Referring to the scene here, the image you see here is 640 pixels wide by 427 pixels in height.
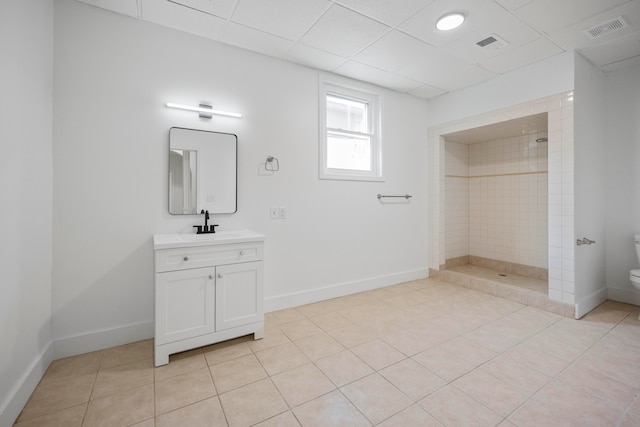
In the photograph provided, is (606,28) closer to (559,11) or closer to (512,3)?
(559,11)

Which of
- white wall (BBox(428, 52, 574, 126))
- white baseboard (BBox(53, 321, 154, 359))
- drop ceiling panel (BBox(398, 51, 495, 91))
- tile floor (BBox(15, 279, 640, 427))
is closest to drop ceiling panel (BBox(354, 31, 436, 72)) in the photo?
drop ceiling panel (BBox(398, 51, 495, 91))

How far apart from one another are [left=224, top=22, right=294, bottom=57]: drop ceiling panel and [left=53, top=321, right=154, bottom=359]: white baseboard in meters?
2.58

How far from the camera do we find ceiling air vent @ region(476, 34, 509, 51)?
2.52 metres

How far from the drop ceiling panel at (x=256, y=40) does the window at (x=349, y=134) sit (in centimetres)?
64

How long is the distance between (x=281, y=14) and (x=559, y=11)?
219 cm

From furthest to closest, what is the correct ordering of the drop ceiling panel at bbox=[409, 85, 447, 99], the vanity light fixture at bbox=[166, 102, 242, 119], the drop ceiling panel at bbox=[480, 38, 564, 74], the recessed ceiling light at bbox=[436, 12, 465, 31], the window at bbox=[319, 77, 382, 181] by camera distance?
the drop ceiling panel at bbox=[409, 85, 447, 99] → the window at bbox=[319, 77, 382, 181] → the drop ceiling panel at bbox=[480, 38, 564, 74] → the vanity light fixture at bbox=[166, 102, 242, 119] → the recessed ceiling light at bbox=[436, 12, 465, 31]

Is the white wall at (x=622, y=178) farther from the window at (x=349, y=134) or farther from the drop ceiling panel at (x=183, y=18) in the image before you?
the drop ceiling panel at (x=183, y=18)

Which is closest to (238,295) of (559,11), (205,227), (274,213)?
(205,227)

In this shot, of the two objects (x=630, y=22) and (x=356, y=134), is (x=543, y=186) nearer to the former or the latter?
(x=630, y=22)

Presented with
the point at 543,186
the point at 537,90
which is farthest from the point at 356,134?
the point at 543,186

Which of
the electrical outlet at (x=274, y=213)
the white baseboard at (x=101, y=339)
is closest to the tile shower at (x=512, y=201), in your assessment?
the electrical outlet at (x=274, y=213)

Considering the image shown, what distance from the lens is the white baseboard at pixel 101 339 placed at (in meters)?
2.00

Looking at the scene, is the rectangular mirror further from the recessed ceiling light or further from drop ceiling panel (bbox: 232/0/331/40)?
the recessed ceiling light

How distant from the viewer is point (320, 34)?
7.98 feet
